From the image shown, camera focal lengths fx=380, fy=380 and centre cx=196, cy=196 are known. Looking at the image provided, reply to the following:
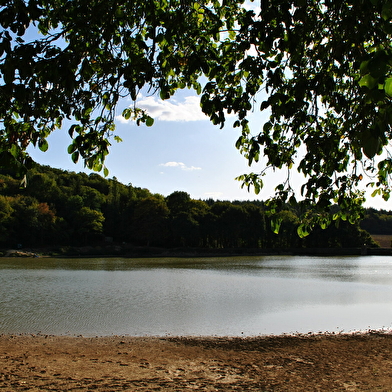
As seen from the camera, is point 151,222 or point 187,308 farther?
point 151,222

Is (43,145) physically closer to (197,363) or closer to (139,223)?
(197,363)

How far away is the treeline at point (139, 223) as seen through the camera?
6956 cm

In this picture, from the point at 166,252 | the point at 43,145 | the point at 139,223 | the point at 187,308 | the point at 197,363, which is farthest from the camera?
the point at 139,223

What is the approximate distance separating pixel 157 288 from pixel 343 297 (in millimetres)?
9485

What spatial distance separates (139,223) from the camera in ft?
246

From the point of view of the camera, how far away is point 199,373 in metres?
6.66

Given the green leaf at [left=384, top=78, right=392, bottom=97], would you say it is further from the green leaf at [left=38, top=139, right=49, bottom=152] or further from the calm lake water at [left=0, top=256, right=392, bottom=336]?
the calm lake water at [left=0, top=256, right=392, bottom=336]

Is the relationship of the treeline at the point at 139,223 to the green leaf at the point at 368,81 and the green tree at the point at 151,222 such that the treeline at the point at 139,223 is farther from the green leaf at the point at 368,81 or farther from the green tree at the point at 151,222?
the green leaf at the point at 368,81

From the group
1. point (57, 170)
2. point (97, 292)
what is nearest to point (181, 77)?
point (97, 292)

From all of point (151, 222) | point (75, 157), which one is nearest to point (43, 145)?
point (75, 157)

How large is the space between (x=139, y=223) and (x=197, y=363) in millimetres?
68654

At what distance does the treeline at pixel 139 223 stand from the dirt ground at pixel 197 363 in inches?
2291

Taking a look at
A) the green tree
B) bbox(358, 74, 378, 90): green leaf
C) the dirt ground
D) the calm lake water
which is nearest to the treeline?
the green tree

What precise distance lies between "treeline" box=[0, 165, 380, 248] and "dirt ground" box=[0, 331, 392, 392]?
58.2 meters
